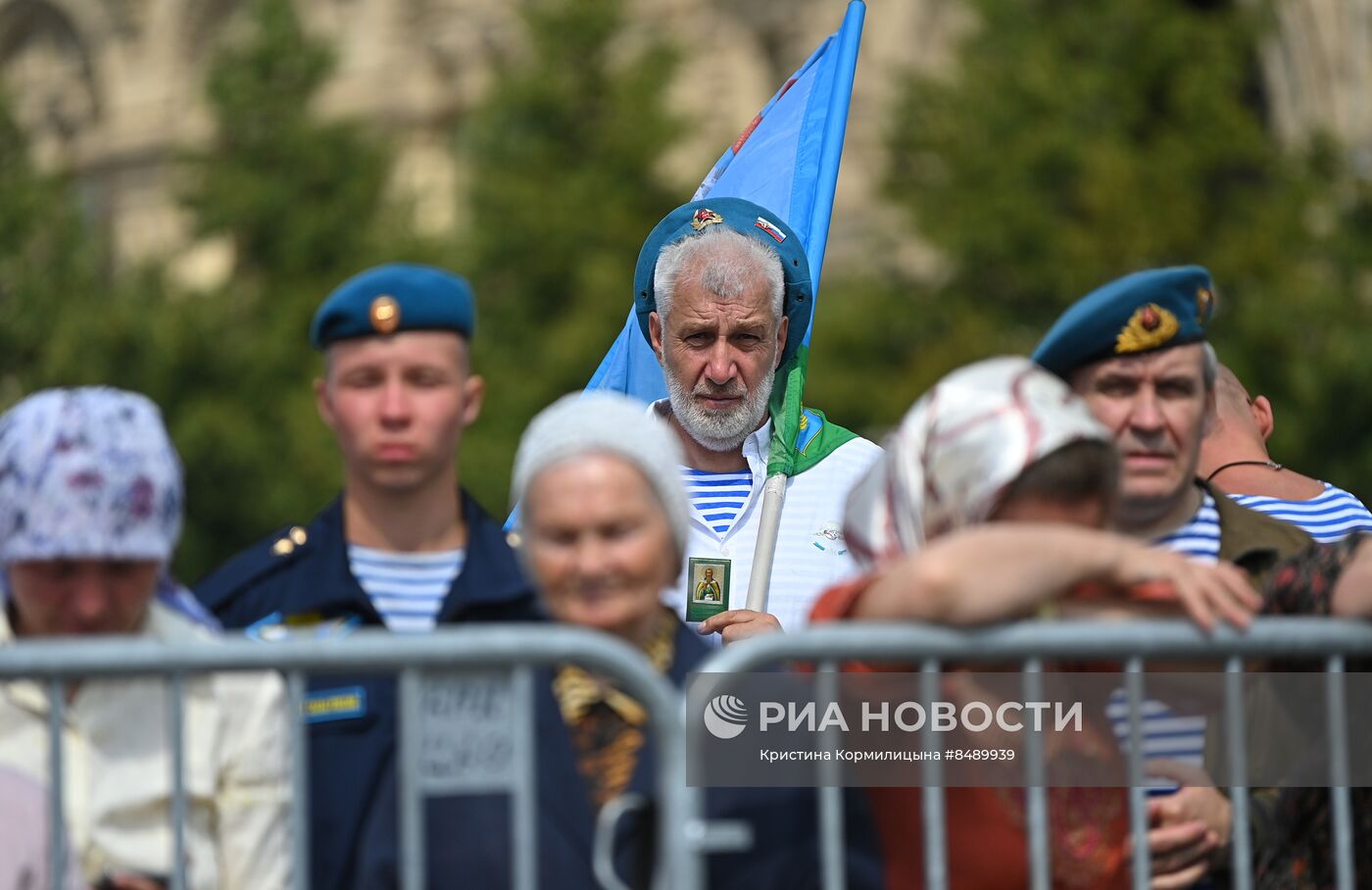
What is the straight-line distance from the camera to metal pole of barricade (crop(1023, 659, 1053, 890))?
10.5 ft

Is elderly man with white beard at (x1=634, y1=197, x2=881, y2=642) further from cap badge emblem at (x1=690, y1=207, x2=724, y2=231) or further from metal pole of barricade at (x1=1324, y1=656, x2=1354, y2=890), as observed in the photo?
metal pole of barricade at (x1=1324, y1=656, x2=1354, y2=890)

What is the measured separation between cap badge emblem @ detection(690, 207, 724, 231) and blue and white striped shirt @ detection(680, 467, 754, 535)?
0.63 meters

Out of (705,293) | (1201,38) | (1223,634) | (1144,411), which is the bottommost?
(1223,634)

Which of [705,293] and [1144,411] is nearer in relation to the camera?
[1144,411]

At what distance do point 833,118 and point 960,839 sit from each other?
360 centimetres

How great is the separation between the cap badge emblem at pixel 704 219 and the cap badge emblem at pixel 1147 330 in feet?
5.02

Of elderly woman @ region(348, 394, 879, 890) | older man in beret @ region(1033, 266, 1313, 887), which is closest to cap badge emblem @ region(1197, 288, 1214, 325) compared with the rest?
older man in beret @ region(1033, 266, 1313, 887)

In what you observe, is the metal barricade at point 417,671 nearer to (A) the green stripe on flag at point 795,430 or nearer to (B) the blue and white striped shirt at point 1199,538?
(B) the blue and white striped shirt at point 1199,538

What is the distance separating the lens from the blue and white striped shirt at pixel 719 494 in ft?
16.9

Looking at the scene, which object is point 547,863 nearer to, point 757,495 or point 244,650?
point 244,650

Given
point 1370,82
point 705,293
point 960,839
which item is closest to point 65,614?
point 960,839

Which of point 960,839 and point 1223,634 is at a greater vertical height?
point 1223,634

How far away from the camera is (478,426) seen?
16172 mm

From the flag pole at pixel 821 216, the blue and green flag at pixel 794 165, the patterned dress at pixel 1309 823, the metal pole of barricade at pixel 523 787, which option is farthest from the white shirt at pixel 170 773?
the blue and green flag at pixel 794 165
